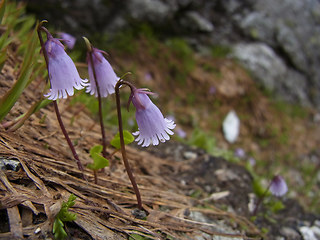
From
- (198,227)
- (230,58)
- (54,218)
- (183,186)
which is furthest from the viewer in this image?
(230,58)

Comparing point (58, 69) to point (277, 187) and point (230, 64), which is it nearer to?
point (277, 187)

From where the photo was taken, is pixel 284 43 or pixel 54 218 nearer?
pixel 54 218

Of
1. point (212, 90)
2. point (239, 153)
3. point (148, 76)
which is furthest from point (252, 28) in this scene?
point (239, 153)

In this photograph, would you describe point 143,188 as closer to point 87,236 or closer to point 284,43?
point 87,236

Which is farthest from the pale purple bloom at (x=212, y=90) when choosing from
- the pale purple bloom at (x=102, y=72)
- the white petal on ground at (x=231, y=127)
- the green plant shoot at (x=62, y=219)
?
the green plant shoot at (x=62, y=219)

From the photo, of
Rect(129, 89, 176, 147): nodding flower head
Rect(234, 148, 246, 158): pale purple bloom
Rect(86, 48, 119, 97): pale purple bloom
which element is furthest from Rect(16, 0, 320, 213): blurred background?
Rect(129, 89, 176, 147): nodding flower head

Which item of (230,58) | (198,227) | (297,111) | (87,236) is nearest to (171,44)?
(230,58)

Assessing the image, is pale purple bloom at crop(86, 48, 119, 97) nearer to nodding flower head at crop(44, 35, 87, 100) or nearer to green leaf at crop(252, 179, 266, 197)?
nodding flower head at crop(44, 35, 87, 100)
